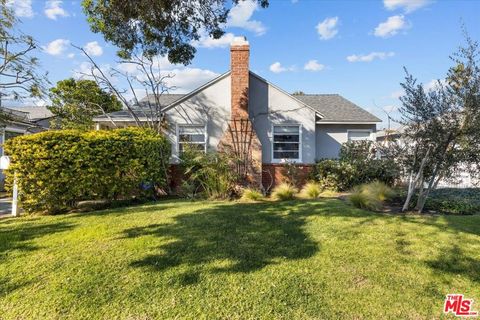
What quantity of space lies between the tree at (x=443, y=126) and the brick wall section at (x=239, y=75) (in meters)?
6.13

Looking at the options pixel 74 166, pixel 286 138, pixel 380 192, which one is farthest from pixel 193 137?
pixel 380 192

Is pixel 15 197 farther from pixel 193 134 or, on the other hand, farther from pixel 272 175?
pixel 272 175

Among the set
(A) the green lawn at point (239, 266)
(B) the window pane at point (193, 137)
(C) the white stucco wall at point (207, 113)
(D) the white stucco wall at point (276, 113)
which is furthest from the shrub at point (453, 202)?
(B) the window pane at point (193, 137)

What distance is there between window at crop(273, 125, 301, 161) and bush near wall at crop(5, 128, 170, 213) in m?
6.33

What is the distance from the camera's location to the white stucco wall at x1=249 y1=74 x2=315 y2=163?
13.6 meters

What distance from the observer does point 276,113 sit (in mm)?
13703

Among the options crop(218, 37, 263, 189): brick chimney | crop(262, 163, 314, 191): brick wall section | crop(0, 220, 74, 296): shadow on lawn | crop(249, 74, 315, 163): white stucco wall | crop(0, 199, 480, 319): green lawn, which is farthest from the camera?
crop(249, 74, 315, 163): white stucco wall

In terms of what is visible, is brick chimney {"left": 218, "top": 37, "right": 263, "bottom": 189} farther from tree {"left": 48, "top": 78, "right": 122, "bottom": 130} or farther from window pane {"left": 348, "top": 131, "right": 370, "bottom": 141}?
tree {"left": 48, "top": 78, "right": 122, "bottom": 130}

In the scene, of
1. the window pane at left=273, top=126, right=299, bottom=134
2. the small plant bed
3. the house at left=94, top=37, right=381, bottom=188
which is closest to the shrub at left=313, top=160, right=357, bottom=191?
the house at left=94, top=37, right=381, bottom=188

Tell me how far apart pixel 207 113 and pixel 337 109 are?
7.21 m

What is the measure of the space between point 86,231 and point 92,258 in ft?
5.13

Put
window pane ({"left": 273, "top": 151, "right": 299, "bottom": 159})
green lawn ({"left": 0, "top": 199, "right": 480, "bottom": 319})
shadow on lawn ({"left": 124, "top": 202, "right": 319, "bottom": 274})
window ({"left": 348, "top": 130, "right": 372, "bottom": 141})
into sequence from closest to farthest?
green lawn ({"left": 0, "top": 199, "right": 480, "bottom": 319}) → shadow on lawn ({"left": 124, "top": 202, "right": 319, "bottom": 274}) → window pane ({"left": 273, "top": 151, "right": 299, "bottom": 159}) → window ({"left": 348, "top": 130, "right": 372, "bottom": 141})

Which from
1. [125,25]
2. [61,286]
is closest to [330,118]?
[125,25]

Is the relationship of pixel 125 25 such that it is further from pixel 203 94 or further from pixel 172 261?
pixel 172 261
